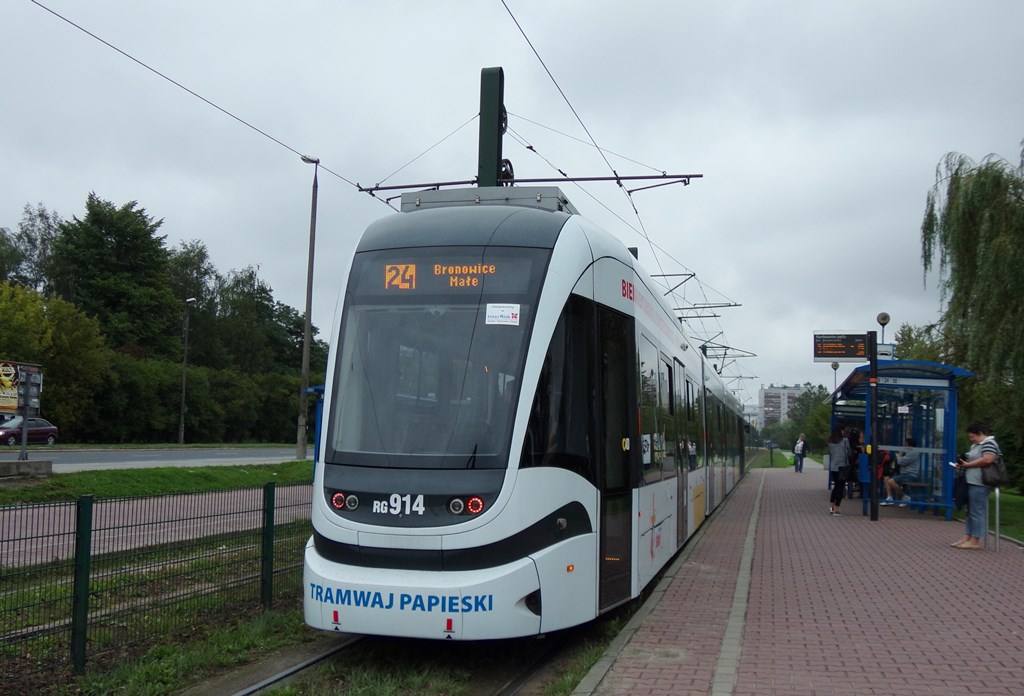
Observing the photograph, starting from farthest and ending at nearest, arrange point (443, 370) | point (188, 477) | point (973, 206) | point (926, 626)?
point (188, 477), point (973, 206), point (926, 626), point (443, 370)

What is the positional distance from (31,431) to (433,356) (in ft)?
128

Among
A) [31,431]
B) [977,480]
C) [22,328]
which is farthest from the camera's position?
[22,328]

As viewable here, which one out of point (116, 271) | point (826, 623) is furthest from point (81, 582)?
point (116, 271)

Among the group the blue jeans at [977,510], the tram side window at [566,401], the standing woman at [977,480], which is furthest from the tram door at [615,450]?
the blue jeans at [977,510]

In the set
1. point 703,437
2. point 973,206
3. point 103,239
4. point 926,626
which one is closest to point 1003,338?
point 973,206

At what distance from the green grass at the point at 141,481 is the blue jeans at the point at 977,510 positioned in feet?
29.8

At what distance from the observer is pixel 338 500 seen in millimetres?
7016

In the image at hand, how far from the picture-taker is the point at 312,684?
668 cm

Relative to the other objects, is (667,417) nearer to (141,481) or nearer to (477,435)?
(477,435)

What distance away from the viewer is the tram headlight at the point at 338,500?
275 inches

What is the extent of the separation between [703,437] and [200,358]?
7299 cm

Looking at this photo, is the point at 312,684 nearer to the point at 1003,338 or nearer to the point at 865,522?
the point at 865,522

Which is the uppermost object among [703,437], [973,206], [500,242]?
[973,206]

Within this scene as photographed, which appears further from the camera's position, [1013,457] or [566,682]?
[1013,457]
